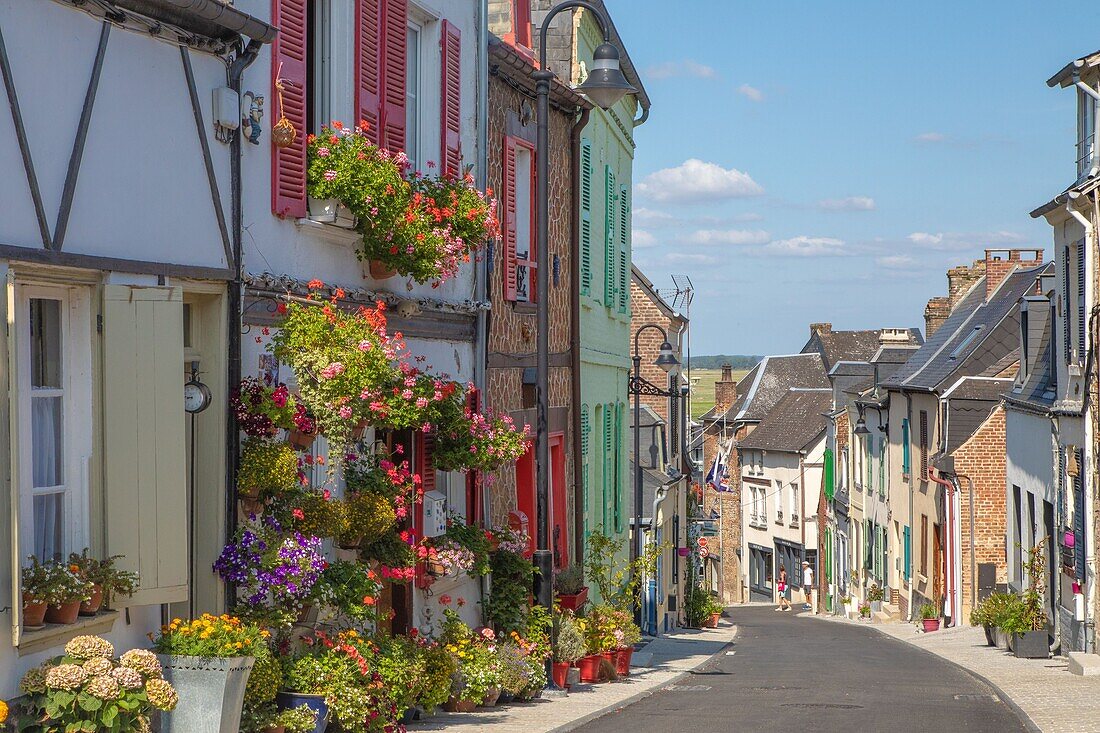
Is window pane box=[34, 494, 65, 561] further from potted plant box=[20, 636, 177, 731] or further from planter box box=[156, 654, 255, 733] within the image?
planter box box=[156, 654, 255, 733]

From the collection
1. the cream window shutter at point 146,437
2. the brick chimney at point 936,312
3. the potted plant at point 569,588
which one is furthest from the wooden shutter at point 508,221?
the brick chimney at point 936,312

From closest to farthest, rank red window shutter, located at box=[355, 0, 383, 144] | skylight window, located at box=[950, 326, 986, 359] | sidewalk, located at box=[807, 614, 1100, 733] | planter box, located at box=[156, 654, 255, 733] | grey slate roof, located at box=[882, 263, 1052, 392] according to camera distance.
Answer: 1. planter box, located at box=[156, 654, 255, 733]
2. red window shutter, located at box=[355, 0, 383, 144]
3. sidewalk, located at box=[807, 614, 1100, 733]
4. grey slate roof, located at box=[882, 263, 1052, 392]
5. skylight window, located at box=[950, 326, 986, 359]

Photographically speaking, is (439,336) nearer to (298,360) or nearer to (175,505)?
(298,360)

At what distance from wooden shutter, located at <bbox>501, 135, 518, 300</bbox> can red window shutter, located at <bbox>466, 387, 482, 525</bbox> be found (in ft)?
4.86

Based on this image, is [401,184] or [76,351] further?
[401,184]

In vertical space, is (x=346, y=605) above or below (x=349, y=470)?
below

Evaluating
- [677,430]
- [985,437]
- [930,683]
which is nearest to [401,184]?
[930,683]

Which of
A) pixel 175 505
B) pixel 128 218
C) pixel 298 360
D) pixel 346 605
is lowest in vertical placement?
pixel 346 605

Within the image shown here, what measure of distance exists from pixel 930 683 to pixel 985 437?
13.0 metres

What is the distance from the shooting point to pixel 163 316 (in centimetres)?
713

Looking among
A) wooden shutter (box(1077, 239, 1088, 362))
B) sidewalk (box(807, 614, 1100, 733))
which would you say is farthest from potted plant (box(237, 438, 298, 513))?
wooden shutter (box(1077, 239, 1088, 362))

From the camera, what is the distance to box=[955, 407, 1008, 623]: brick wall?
27922 millimetres

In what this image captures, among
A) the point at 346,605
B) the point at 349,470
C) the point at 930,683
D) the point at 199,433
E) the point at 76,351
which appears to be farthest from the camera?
the point at 930,683

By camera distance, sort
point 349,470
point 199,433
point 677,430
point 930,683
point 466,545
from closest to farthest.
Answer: point 199,433 < point 349,470 < point 466,545 < point 930,683 < point 677,430
